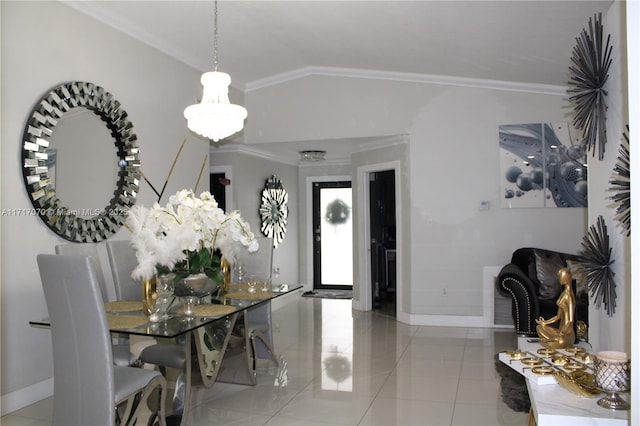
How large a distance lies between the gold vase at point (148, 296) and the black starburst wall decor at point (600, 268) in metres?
2.26

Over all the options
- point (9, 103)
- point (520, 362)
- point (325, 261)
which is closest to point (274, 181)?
point (325, 261)

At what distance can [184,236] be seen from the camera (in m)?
2.85

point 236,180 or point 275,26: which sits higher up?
point 275,26

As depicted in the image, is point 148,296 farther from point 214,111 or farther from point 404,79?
point 404,79

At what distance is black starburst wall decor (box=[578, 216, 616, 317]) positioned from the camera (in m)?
2.20

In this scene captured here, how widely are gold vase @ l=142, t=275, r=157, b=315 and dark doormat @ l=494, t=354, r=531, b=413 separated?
2.42 meters

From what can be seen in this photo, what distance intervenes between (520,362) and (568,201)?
3.77 meters

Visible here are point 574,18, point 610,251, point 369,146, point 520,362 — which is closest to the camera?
point 610,251

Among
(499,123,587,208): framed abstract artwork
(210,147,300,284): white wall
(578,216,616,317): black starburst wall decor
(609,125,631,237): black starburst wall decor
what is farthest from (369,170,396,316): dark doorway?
(609,125,631,237): black starburst wall decor

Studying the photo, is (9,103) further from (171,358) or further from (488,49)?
(488,49)

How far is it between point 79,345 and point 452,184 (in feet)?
15.2

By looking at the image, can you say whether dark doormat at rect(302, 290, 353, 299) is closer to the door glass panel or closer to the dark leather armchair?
the door glass panel

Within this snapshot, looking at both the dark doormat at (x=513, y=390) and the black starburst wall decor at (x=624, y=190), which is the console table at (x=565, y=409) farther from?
the dark doormat at (x=513, y=390)

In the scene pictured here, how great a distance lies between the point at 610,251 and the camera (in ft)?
7.28
